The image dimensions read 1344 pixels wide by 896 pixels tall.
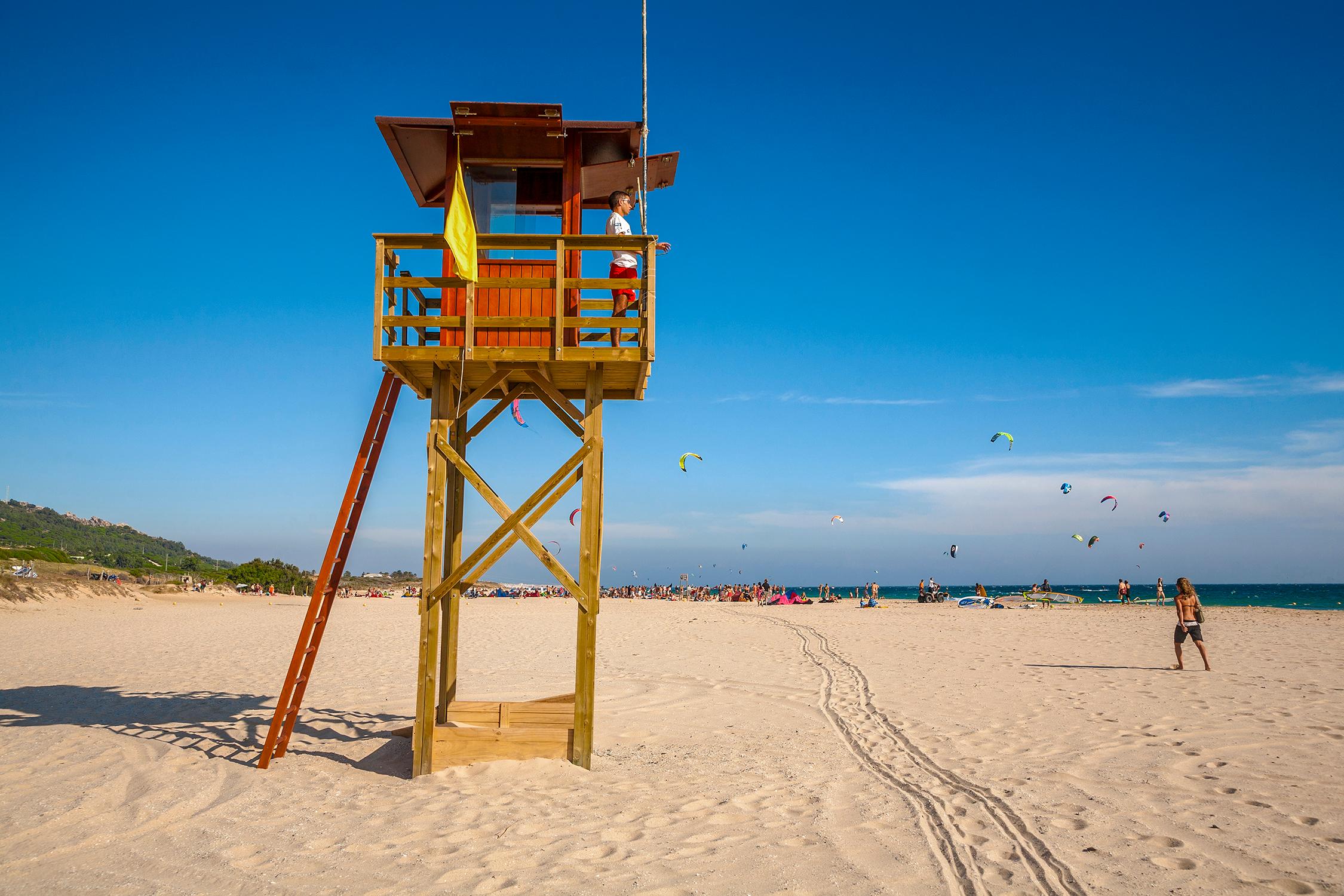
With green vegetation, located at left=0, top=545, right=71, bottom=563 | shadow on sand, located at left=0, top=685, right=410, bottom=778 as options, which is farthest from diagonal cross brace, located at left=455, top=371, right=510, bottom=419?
green vegetation, located at left=0, top=545, right=71, bottom=563

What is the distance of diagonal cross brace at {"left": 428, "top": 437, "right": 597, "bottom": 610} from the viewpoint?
6691mm

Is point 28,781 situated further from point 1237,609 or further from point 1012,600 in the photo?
point 1012,600

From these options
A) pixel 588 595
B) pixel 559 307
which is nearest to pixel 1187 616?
pixel 588 595

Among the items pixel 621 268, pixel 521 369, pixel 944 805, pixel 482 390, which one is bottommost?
pixel 944 805

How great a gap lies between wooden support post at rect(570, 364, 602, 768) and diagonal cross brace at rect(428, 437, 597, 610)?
81mm

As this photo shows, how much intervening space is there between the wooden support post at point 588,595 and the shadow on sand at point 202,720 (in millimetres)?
1706

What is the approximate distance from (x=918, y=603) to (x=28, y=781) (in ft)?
142

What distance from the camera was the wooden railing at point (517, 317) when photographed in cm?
666

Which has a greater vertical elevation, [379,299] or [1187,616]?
[379,299]

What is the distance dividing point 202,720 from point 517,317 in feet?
21.0

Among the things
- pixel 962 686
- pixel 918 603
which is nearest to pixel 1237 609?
pixel 918 603

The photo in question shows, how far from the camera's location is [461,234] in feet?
20.7

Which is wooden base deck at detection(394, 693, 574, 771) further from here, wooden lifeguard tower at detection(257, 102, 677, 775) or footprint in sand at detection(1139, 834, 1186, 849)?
footprint in sand at detection(1139, 834, 1186, 849)

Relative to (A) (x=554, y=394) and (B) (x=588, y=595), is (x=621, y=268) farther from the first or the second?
(B) (x=588, y=595)
